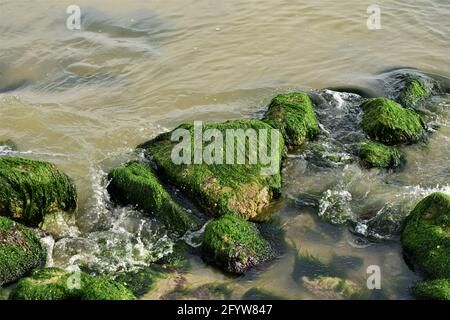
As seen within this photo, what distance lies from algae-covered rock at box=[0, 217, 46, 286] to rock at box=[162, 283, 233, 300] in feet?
5.38

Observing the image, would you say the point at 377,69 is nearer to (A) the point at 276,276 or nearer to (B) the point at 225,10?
(B) the point at 225,10

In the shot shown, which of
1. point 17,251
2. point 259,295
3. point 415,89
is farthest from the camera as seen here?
point 415,89

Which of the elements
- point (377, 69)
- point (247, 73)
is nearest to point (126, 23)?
point (247, 73)

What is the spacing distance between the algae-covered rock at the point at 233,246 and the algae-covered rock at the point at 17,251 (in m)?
1.99

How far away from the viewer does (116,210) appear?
7.34 metres

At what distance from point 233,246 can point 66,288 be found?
1.91m

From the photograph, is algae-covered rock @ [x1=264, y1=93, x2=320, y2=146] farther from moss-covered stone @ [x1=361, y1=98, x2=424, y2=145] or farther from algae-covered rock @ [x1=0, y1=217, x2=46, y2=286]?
algae-covered rock @ [x1=0, y1=217, x2=46, y2=286]

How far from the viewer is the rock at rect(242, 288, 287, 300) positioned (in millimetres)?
6148

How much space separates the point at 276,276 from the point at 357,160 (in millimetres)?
2712

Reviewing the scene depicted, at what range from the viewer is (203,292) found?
6215 millimetres

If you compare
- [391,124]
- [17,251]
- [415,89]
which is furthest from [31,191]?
[415,89]

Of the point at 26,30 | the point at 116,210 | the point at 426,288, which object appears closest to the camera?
the point at 426,288

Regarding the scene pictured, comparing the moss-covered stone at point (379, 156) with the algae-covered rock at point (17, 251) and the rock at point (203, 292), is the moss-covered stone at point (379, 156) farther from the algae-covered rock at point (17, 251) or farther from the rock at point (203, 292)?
the algae-covered rock at point (17, 251)

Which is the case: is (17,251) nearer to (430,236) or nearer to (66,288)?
(66,288)
